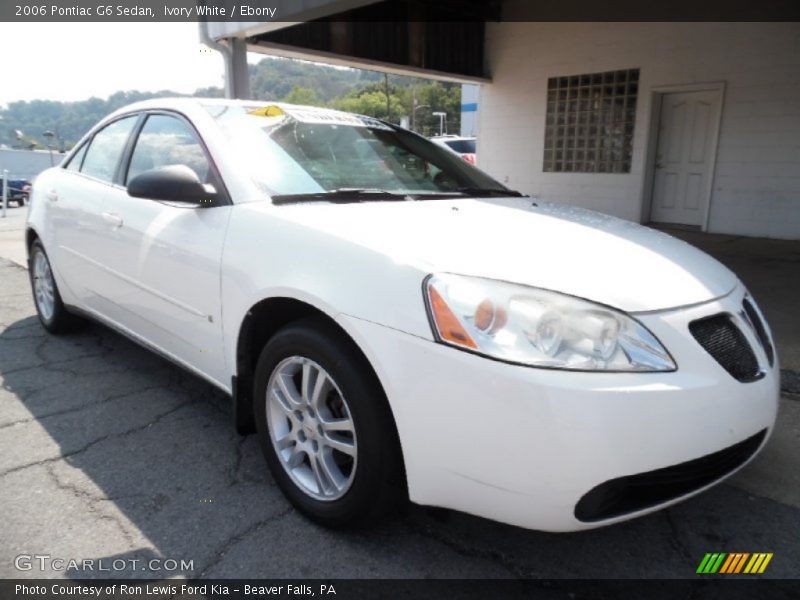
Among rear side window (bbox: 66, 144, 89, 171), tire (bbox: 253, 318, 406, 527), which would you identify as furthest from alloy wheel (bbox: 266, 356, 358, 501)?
rear side window (bbox: 66, 144, 89, 171)

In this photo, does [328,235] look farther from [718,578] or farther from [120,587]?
[718,578]

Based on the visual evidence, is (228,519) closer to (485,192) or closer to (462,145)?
(485,192)

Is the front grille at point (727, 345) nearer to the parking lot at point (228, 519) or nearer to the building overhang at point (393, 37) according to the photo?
the parking lot at point (228, 519)

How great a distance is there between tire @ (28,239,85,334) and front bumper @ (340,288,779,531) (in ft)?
10.1

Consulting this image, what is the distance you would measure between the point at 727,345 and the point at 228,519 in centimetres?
177

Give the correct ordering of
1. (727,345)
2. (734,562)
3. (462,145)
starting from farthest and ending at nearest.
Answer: (462,145)
(734,562)
(727,345)

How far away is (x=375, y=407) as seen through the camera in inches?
69.4

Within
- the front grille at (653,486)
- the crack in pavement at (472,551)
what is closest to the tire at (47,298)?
the crack in pavement at (472,551)

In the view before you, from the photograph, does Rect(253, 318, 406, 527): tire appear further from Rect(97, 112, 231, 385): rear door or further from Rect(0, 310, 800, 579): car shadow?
Rect(97, 112, 231, 385): rear door

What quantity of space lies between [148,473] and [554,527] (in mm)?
1663

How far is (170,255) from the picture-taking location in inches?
99.4

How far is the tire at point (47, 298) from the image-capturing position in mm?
3957

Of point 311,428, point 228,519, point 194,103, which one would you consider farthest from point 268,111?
point 228,519

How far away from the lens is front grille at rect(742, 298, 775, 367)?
6.66 ft
